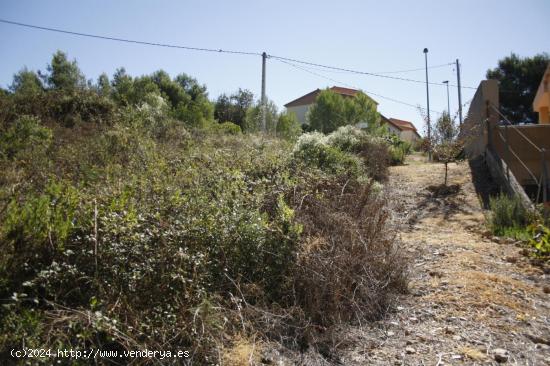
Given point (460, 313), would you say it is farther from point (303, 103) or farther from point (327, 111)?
point (303, 103)

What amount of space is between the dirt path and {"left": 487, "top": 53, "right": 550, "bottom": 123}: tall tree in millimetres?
24388

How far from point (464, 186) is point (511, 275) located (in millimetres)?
4318

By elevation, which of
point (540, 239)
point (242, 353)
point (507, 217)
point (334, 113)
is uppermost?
point (334, 113)

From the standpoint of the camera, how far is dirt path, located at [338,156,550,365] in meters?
2.98

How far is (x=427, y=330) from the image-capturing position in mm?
3328

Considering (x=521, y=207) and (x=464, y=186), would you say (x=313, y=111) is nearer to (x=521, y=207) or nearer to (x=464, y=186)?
(x=464, y=186)

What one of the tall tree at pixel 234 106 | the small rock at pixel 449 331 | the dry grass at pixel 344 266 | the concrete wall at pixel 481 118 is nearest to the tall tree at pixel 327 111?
the tall tree at pixel 234 106

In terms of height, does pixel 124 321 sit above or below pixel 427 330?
above

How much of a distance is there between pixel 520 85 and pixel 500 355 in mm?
28642

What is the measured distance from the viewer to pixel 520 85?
26203 millimetres

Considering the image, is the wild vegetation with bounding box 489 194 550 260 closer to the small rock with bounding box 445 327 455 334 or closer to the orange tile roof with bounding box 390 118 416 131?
the small rock with bounding box 445 327 455 334

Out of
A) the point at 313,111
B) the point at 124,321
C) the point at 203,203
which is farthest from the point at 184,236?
the point at 313,111

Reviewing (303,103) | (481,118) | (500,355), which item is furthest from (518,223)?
(303,103)

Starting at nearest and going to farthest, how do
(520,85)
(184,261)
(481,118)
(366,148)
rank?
1. (184,261)
2. (481,118)
3. (366,148)
4. (520,85)
